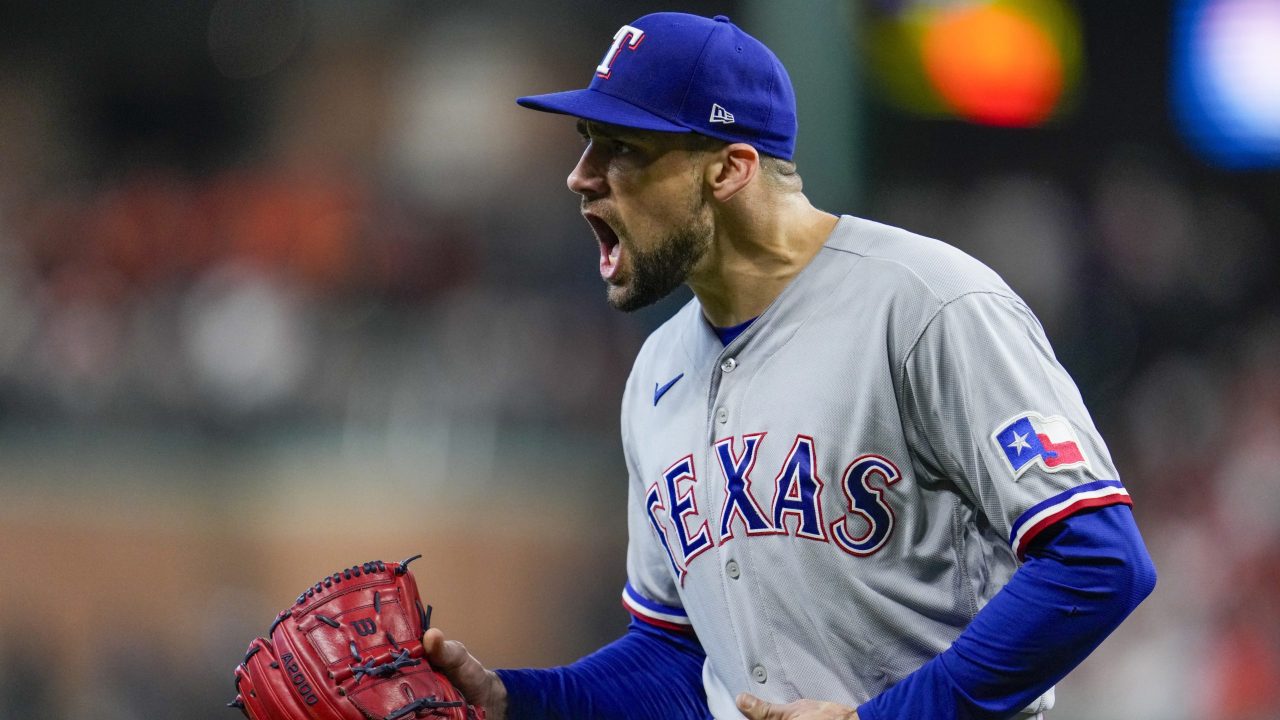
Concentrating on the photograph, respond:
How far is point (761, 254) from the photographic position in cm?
178

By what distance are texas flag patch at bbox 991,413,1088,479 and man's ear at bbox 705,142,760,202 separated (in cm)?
47

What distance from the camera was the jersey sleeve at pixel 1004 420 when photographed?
1.45m

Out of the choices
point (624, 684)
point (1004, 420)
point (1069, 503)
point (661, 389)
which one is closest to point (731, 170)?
point (661, 389)

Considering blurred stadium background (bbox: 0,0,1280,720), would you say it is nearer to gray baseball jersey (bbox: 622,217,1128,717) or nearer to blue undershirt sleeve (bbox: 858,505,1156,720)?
gray baseball jersey (bbox: 622,217,1128,717)

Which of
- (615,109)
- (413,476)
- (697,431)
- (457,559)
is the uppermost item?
(615,109)

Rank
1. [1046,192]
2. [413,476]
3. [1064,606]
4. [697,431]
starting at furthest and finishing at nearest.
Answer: [1046,192], [413,476], [697,431], [1064,606]

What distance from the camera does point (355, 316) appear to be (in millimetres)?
6523

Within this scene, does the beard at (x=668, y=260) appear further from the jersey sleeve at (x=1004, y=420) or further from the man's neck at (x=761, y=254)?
the jersey sleeve at (x=1004, y=420)

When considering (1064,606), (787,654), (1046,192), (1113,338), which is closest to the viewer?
(1064,606)

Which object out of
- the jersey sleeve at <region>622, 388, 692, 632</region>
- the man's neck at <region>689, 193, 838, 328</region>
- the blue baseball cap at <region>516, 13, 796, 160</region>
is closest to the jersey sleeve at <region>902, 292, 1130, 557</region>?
the man's neck at <region>689, 193, 838, 328</region>

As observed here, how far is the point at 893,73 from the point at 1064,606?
214 inches

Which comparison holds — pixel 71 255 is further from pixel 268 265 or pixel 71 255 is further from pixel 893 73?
pixel 893 73

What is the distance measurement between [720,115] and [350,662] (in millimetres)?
804

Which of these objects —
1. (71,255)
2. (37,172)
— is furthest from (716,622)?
(37,172)
